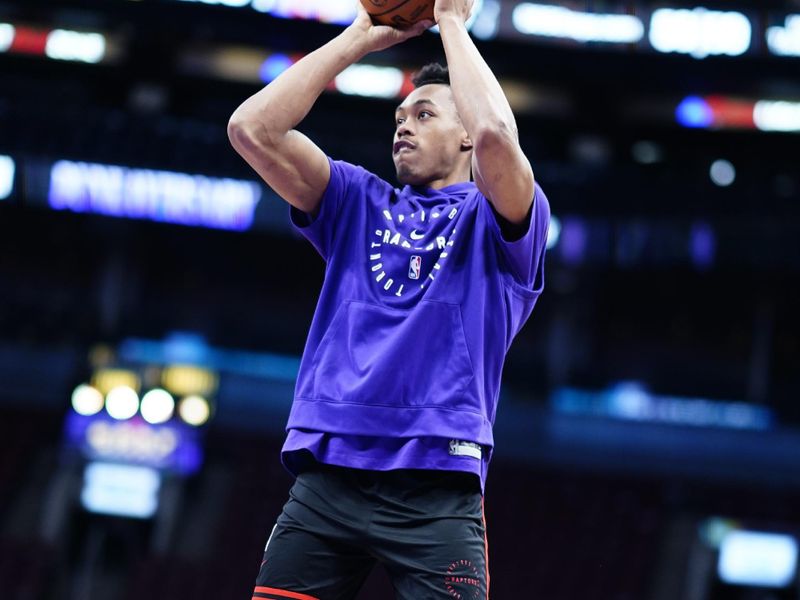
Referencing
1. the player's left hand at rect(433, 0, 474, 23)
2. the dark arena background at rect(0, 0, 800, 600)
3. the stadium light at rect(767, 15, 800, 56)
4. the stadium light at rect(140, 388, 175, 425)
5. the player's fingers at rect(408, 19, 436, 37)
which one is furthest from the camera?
the stadium light at rect(767, 15, 800, 56)

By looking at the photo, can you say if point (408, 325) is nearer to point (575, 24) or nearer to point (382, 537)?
point (382, 537)

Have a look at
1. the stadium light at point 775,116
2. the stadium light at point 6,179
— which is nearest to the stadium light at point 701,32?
the stadium light at point 775,116

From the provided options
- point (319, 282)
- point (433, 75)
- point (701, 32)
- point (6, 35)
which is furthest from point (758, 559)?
point (6, 35)

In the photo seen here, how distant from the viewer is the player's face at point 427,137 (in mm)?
3000

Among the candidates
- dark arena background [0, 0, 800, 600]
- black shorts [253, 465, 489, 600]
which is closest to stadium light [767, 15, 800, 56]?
dark arena background [0, 0, 800, 600]

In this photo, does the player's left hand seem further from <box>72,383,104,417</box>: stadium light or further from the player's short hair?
<box>72,383,104,417</box>: stadium light

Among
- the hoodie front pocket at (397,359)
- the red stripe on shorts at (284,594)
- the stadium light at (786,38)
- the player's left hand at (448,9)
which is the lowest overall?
the red stripe on shorts at (284,594)

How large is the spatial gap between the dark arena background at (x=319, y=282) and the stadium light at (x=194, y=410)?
1.7 inches

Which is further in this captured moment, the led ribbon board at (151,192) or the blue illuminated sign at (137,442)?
the led ribbon board at (151,192)

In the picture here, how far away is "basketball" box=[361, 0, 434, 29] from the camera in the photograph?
2.99m

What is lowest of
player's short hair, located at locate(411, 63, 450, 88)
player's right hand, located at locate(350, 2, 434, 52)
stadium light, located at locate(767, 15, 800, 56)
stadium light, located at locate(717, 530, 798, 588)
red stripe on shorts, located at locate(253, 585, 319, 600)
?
stadium light, located at locate(717, 530, 798, 588)

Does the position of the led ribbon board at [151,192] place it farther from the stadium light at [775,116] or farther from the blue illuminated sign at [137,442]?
the stadium light at [775,116]

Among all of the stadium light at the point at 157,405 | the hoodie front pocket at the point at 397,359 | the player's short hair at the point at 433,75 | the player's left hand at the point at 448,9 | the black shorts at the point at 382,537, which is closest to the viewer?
the black shorts at the point at 382,537

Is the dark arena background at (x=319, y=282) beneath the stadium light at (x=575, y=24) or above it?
beneath
